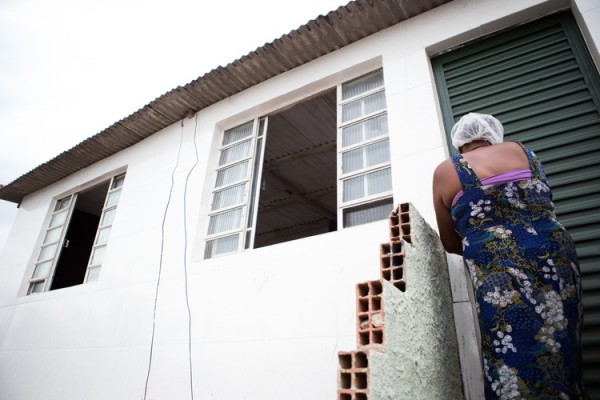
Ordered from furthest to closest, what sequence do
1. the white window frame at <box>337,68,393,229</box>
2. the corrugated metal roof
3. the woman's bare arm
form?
1. the corrugated metal roof
2. the white window frame at <box>337,68,393,229</box>
3. the woman's bare arm

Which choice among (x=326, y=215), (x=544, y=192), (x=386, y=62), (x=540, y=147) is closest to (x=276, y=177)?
(x=326, y=215)

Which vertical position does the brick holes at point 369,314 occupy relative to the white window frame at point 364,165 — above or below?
below

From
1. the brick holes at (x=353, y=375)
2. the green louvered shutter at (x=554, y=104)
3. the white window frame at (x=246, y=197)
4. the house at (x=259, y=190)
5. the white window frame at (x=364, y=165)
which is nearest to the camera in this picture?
the brick holes at (x=353, y=375)

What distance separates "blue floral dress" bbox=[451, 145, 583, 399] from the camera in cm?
136

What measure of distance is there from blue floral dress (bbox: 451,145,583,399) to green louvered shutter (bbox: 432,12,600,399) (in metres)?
0.82

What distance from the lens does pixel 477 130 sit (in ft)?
6.28

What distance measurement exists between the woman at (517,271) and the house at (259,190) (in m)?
0.41

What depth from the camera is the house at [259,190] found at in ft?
8.45

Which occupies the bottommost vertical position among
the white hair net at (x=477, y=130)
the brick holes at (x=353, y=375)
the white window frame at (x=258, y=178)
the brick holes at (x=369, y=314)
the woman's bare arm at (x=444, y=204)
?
the brick holes at (x=353, y=375)

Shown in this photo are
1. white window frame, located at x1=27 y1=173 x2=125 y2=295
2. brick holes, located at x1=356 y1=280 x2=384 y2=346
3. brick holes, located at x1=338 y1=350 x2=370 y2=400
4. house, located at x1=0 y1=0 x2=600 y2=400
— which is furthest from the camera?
white window frame, located at x1=27 y1=173 x2=125 y2=295

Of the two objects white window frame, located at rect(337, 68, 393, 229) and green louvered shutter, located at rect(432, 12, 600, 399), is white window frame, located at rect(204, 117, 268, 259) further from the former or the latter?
green louvered shutter, located at rect(432, 12, 600, 399)

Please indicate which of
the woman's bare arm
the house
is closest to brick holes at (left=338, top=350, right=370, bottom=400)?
the house

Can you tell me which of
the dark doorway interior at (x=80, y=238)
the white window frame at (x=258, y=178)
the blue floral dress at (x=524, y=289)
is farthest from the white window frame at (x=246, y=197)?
the dark doorway interior at (x=80, y=238)

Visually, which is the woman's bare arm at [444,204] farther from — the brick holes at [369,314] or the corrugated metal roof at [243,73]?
the corrugated metal roof at [243,73]
